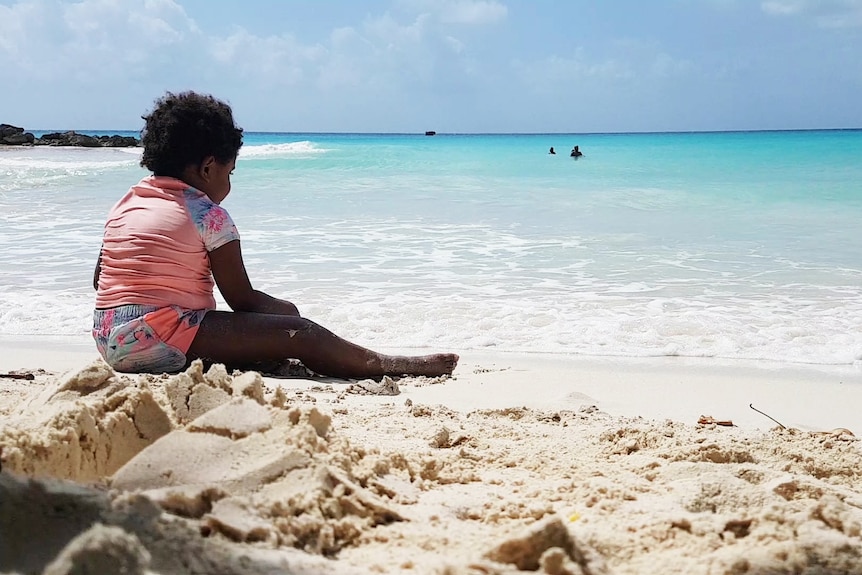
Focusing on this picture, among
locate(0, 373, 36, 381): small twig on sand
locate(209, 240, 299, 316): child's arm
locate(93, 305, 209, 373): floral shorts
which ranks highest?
locate(209, 240, 299, 316): child's arm

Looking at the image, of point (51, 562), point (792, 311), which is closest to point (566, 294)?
point (792, 311)

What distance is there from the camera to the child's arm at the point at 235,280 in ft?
11.8

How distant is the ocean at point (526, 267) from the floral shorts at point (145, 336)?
1331mm

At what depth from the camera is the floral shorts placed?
3453mm

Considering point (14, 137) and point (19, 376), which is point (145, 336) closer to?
point (19, 376)

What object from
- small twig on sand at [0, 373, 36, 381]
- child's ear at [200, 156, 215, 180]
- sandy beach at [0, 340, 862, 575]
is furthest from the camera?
child's ear at [200, 156, 215, 180]

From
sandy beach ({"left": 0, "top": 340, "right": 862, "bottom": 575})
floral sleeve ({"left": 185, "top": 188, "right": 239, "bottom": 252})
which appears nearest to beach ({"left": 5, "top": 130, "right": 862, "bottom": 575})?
sandy beach ({"left": 0, "top": 340, "right": 862, "bottom": 575})

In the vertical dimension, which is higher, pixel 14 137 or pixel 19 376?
pixel 14 137

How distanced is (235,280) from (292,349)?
0.41 metres

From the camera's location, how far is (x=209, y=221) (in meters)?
3.54

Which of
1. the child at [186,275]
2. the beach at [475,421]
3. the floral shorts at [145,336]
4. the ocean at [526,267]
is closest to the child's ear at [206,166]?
the child at [186,275]

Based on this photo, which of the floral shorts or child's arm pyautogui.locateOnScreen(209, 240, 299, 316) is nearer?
the floral shorts

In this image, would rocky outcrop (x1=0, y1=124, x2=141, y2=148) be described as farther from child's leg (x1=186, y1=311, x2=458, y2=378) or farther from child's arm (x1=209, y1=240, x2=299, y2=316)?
child's leg (x1=186, y1=311, x2=458, y2=378)

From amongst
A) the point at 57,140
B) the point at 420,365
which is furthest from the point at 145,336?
the point at 57,140
